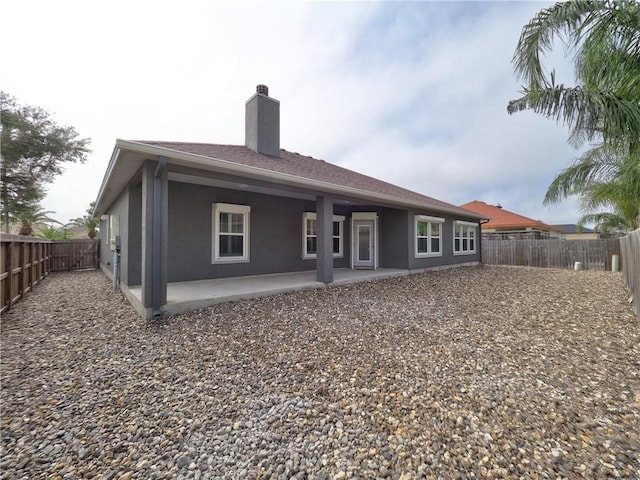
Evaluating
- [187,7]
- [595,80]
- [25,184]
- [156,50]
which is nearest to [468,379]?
[595,80]

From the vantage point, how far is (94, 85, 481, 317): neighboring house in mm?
5137

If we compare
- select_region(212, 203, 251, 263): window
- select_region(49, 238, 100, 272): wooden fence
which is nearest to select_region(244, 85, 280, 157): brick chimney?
select_region(212, 203, 251, 263): window

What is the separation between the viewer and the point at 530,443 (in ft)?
7.09

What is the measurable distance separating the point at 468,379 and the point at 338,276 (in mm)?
6088

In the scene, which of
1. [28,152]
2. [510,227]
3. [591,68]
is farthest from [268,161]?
[510,227]

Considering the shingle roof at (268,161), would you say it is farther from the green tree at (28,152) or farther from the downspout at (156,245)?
the green tree at (28,152)

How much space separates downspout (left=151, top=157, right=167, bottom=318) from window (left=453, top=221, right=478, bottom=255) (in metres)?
12.9

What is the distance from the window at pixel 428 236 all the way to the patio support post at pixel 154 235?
29.9 feet

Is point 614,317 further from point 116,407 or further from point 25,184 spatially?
point 25,184

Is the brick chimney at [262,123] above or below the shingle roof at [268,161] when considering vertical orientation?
above

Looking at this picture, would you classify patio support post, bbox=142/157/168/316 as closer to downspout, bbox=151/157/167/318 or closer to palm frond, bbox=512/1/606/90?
downspout, bbox=151/157/167/318

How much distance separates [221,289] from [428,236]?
8.90 m

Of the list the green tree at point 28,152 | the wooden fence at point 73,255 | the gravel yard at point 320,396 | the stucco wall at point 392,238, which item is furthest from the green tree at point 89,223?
the stucco wall at point 392,238

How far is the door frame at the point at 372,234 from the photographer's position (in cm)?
1143
